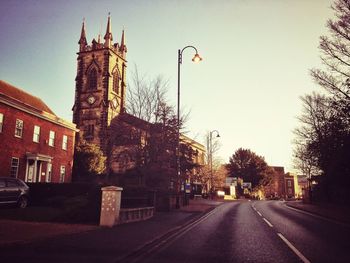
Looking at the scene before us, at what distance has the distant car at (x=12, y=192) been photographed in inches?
664

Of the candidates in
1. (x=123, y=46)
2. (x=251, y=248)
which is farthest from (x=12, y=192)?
(x=123, y=46)

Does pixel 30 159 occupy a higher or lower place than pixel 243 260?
higher

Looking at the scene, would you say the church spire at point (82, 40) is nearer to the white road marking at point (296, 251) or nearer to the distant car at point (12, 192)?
the distant car at point (12, 192)

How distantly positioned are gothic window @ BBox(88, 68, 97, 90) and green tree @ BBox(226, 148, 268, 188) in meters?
51.0

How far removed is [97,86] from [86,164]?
57.0 ft

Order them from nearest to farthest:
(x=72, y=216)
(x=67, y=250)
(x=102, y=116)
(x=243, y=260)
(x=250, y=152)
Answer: (x=243, y=260) < (x=67, y=250) < (x=72, y=216) < (x=102, y=116) < (x=250, y=152)

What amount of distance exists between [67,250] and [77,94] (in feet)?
159

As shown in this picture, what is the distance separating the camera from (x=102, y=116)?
49.3 metres

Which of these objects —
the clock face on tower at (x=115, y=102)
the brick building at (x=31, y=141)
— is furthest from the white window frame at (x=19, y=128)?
the clock face on tower at (x=115, y=102)

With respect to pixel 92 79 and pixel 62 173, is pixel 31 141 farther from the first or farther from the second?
pixel 92 79

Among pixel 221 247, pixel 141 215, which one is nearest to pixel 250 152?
pixel 141 215

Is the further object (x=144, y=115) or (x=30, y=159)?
(x=30, y=159)

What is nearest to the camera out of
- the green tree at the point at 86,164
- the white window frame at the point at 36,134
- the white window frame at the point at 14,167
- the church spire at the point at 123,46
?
the white window frame at the point at 14,167

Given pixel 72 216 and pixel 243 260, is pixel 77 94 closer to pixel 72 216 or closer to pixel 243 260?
pixel 72 216
